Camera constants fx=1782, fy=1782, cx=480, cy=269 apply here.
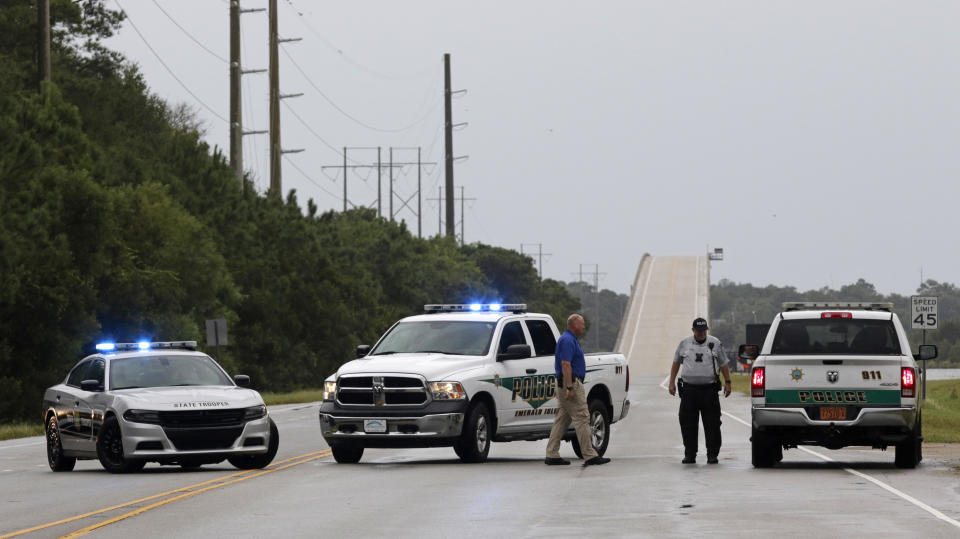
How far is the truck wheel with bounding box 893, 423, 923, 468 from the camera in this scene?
70.9ft

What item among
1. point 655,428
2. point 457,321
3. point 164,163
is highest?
point 164,163

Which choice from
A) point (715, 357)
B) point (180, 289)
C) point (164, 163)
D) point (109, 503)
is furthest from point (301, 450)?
point (164, 163)

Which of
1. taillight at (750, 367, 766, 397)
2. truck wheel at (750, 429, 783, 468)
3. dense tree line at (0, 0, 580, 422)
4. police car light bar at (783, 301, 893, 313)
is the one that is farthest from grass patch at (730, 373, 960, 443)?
dense tree line at (0, 0, 580, 422)

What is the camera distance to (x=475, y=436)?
22.7 m

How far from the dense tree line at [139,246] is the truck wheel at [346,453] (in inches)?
837

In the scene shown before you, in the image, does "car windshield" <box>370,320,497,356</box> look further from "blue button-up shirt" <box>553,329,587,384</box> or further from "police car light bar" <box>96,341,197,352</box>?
"police car light bar" <box>96,341,197,352</box>

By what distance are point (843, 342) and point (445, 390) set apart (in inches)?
199

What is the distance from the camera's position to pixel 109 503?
17.5m

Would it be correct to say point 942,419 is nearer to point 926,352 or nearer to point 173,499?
point 926,352

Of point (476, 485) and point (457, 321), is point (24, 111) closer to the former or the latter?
point (457, 321)

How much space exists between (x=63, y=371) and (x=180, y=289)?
19.3 feet

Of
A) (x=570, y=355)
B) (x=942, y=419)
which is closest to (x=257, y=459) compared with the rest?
(x=570, y=355)

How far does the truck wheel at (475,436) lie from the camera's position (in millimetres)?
22547

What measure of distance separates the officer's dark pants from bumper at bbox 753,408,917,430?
1.13m
